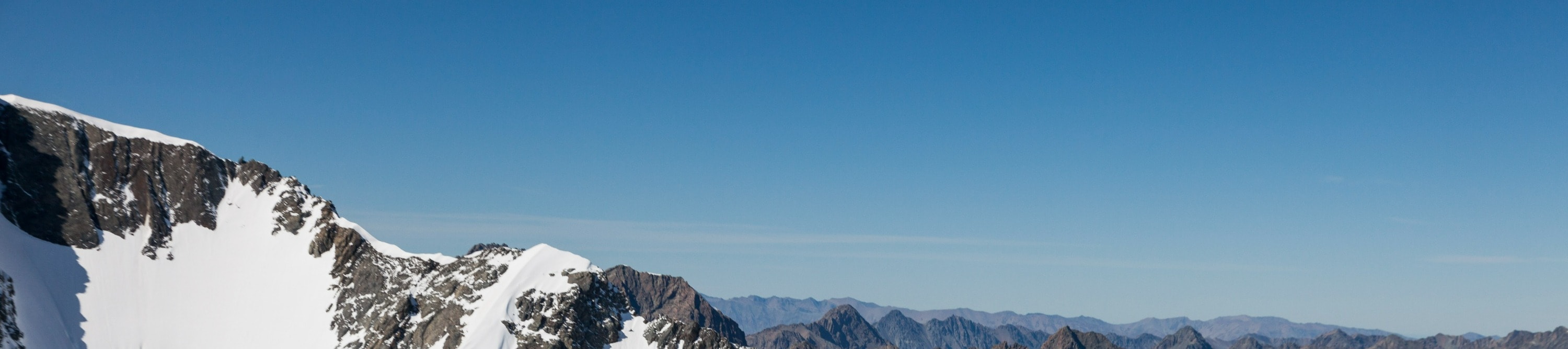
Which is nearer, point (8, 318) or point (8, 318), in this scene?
point (8, 318)

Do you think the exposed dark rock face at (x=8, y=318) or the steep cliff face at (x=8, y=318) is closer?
the steep cliff face at (x=8, y=318)

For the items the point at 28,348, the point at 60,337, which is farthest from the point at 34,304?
the point at 28,348

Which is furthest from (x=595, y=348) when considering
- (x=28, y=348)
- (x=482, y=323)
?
(x=28, y=348)

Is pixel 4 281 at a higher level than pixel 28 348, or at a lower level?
higher

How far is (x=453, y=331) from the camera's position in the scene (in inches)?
7869

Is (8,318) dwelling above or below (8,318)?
above

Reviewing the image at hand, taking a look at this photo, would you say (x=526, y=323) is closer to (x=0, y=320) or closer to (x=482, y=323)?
(x=482, y=323)

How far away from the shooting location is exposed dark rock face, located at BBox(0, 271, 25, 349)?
175000mm

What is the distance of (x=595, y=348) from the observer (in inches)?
7854

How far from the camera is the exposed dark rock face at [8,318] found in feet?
574

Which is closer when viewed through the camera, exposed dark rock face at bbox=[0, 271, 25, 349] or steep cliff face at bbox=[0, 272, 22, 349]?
steep cliff face at bbox=[0, 272, 22, 349]

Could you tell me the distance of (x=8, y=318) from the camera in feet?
596

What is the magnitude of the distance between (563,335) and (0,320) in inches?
3618

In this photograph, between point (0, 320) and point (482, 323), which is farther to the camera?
point (482, 323)
